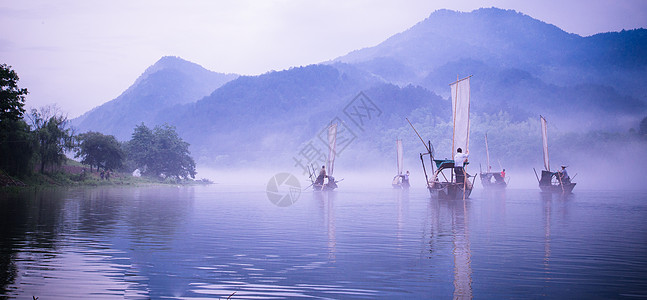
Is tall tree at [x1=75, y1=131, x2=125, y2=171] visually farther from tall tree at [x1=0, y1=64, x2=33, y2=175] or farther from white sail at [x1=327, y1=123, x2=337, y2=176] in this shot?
white sail at [x1=327, y1=123, x2=337, y2=176]

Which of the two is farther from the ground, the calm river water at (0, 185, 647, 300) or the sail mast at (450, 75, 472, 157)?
the sail mast at (450, 75, 472, 157)

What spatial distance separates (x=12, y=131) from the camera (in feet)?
161

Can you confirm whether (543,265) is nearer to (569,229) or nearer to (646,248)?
(646,248)

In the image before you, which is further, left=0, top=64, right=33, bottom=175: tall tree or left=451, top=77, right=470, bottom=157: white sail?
left=0, top=64, right=33, bottom=175: tall tree

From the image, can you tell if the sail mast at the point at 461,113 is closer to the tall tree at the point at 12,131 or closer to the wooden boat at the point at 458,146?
the wooden boat at the point at 458,146

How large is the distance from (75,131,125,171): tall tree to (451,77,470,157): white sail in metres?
52.5

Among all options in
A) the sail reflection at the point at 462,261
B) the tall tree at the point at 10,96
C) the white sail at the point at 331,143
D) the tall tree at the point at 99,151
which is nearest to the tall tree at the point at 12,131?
the tall tree at the point at 10,96

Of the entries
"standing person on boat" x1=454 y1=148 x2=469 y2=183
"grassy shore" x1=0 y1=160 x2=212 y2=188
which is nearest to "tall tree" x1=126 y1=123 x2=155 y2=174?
"grassy shore" x1=0 y1=160 x2=212 y2=188

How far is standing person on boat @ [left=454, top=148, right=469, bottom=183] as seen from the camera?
37669 mm

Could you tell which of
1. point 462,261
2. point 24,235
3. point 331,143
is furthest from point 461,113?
point 24,235

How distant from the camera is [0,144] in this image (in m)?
48.2

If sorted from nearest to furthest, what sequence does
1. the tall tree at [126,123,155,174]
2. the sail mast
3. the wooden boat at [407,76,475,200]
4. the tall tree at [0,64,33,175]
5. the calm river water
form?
the calm river water < the wooden boat at [407,76,475,200] < the sail mast < the tall tree at [0,64,33,175] < the tall tree at [126,123,155,174]

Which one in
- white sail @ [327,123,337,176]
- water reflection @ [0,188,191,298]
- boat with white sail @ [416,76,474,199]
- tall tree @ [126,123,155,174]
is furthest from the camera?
tall tree @ [126,123,155,174]

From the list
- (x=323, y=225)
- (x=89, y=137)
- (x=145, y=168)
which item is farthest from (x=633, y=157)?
(x=323, y=225)
